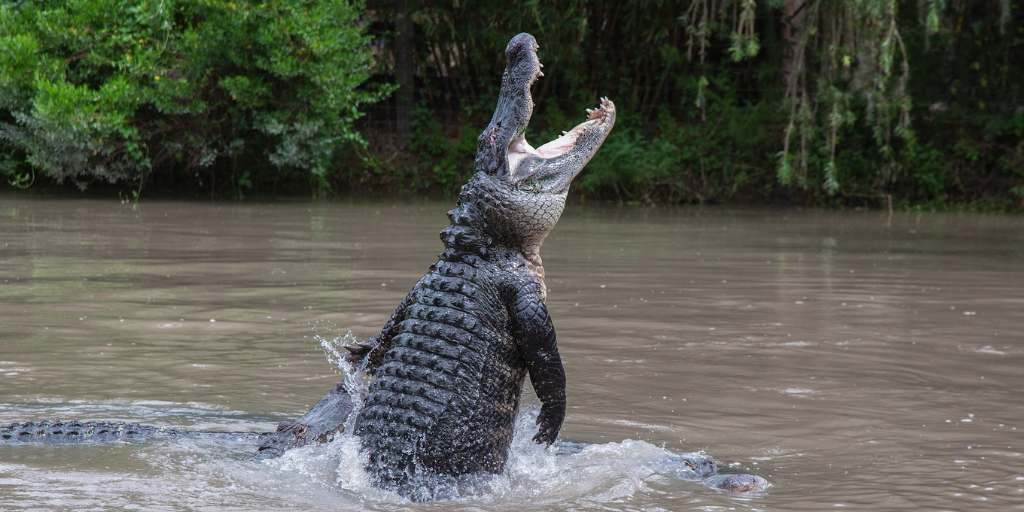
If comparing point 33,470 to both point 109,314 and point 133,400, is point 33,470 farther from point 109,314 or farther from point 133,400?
point 109,314

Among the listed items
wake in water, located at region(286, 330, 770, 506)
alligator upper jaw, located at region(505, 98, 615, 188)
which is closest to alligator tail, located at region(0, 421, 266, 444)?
wake in water, located at region(286, 330, 770, 506)

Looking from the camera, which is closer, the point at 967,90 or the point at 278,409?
the point at 278,409

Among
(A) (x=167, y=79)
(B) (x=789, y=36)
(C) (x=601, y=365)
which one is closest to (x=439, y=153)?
(A) (x=167, y=79)

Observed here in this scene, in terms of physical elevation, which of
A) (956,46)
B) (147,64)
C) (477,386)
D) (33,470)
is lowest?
(33,470)

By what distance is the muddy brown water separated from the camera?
123 inches

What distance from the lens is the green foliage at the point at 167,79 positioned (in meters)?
12.8

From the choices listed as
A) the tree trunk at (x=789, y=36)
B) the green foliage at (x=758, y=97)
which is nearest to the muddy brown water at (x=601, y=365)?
the green foliage at (x=758, y=97)

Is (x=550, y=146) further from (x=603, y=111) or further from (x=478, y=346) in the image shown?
(x=478, y=346)

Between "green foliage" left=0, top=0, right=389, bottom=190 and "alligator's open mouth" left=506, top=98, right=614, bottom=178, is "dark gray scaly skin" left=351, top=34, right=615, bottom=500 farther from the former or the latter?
"green foliage" left=0, top=0, right=389, bottom=190

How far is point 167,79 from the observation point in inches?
526

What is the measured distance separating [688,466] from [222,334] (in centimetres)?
291

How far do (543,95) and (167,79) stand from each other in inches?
255

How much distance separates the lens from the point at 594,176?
15.2 m

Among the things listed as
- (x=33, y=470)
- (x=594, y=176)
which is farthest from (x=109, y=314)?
(x=594, y=176)
